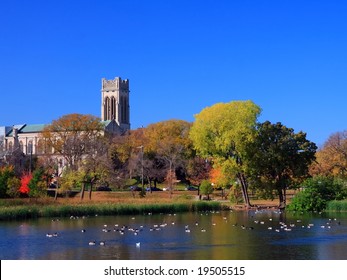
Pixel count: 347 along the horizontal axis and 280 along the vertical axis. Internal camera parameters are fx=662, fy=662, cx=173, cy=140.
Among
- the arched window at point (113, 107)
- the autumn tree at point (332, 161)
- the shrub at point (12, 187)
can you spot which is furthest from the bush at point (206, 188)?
the arched window at point (113, 107)

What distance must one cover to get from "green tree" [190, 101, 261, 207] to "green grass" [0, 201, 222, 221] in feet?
13.5

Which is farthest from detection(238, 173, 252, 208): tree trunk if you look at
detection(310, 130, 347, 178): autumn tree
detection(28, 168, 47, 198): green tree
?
detection(28, 168, 47, 198): green tree

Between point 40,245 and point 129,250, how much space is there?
5.12m

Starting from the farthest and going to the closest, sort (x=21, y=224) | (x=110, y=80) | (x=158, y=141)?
(x=110, y=80)
(x=158, y=141)
(x=21, y=224)

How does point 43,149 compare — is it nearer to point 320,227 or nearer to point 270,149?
point 270,149

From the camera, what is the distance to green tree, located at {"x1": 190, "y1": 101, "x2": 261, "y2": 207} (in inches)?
2525

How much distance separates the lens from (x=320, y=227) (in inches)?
1652

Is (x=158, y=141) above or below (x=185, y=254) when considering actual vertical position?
above

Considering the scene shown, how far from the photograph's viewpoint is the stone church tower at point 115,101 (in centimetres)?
17612

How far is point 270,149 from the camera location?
66.1 meters

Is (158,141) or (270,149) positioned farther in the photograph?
(158,141)

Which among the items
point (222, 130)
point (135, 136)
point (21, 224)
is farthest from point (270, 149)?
point (135, 136)

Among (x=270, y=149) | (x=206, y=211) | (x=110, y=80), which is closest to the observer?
(x=206, y=211)

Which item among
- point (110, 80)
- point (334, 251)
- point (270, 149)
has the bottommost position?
point (334, 251)
